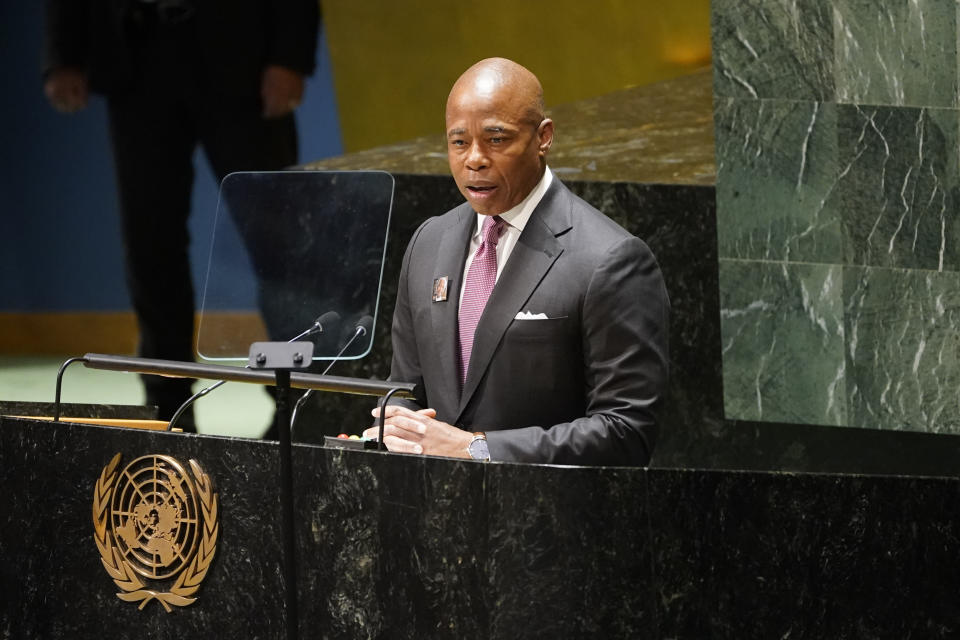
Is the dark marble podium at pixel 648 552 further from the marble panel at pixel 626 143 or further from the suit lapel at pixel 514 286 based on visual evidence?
the marble panel at pixel 626 143

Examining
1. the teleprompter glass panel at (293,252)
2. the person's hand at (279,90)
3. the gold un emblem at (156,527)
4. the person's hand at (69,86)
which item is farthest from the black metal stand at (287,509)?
the person's hand at (69,86)

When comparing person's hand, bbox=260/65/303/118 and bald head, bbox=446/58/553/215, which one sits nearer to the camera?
bald head, bbox=446/58/553/215

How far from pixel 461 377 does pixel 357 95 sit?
3.46m

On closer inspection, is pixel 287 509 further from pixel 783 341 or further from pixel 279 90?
pixel 279 90

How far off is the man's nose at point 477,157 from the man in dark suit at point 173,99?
300cm

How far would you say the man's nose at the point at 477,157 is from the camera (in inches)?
107

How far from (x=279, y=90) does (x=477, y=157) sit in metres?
3.29

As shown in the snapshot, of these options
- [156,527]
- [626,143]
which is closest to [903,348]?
[626,143]

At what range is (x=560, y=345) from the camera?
2725 mm

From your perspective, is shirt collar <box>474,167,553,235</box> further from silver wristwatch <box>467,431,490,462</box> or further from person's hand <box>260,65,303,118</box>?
person's hand <box>260,65,303,118</box>

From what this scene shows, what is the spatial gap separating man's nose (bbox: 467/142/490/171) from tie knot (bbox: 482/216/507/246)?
6.0 inches

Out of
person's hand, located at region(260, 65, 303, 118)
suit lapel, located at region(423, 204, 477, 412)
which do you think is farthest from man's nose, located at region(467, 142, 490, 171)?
person's hand, located at region(260, 65, 303, 118)

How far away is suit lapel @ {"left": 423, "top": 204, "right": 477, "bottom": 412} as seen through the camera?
2.81 m

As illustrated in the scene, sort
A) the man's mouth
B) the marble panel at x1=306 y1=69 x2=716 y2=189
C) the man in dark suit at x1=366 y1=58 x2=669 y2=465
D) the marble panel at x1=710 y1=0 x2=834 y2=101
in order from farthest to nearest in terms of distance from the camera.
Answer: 1. the marble panel at x1=306 y1=69 x2=716 y2=189
2. the marble panel at x1=710 y1=0 x2=834 y2=101
3. the man's mouth
4. the man in dark suit at x1=366 y1=58 x2=669 y2=465
